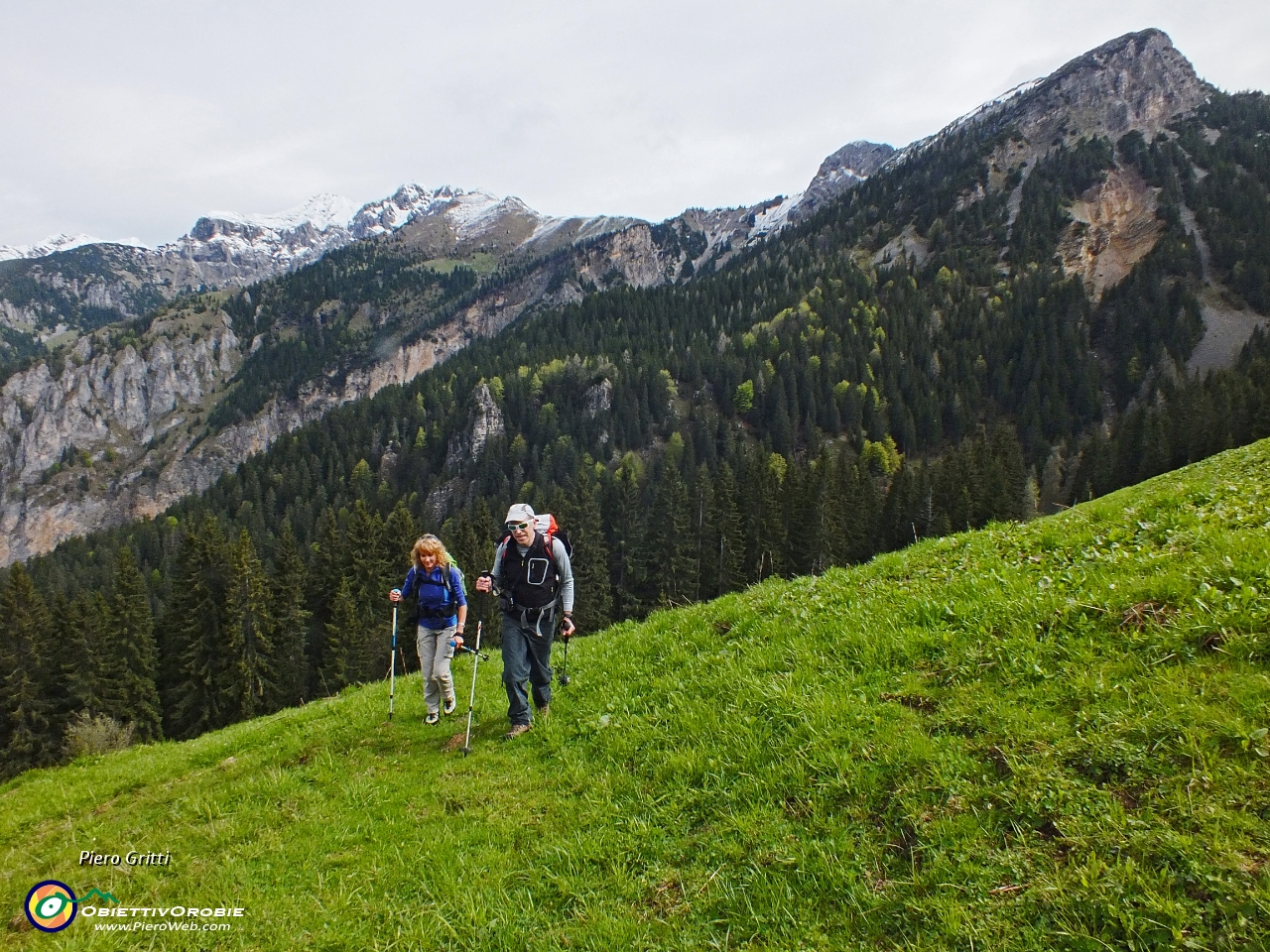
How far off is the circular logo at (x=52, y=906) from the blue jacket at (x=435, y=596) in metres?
5.50

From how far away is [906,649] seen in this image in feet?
24.7

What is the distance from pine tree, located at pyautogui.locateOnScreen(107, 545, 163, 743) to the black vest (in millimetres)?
46342

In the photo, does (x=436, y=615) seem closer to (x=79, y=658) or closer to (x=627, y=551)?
(x=79, y=658)

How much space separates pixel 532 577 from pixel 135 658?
4853cm

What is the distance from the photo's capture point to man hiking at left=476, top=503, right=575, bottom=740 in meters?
9.52

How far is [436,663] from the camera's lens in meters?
10.9

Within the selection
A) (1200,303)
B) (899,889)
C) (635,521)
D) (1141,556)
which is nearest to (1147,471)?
(635,521)

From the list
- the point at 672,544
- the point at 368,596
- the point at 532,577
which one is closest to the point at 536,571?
the point at 532,577

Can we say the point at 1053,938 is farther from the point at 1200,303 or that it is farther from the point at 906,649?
the point at 1200,303

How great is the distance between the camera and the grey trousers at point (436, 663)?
1093cm

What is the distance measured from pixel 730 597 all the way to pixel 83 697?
4833cm

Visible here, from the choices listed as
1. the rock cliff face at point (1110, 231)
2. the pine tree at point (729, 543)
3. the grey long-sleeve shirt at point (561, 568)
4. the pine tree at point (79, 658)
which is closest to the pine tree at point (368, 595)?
the pine tree at point (79, 658)

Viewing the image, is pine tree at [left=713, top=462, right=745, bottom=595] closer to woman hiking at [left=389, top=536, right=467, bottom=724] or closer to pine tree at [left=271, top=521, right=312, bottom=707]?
pine tree at [left=271, top=521, right=312, bottom=707]

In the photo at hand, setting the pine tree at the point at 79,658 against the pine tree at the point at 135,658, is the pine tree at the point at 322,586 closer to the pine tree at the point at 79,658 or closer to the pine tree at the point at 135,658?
the pine tree at the point at 135,658
